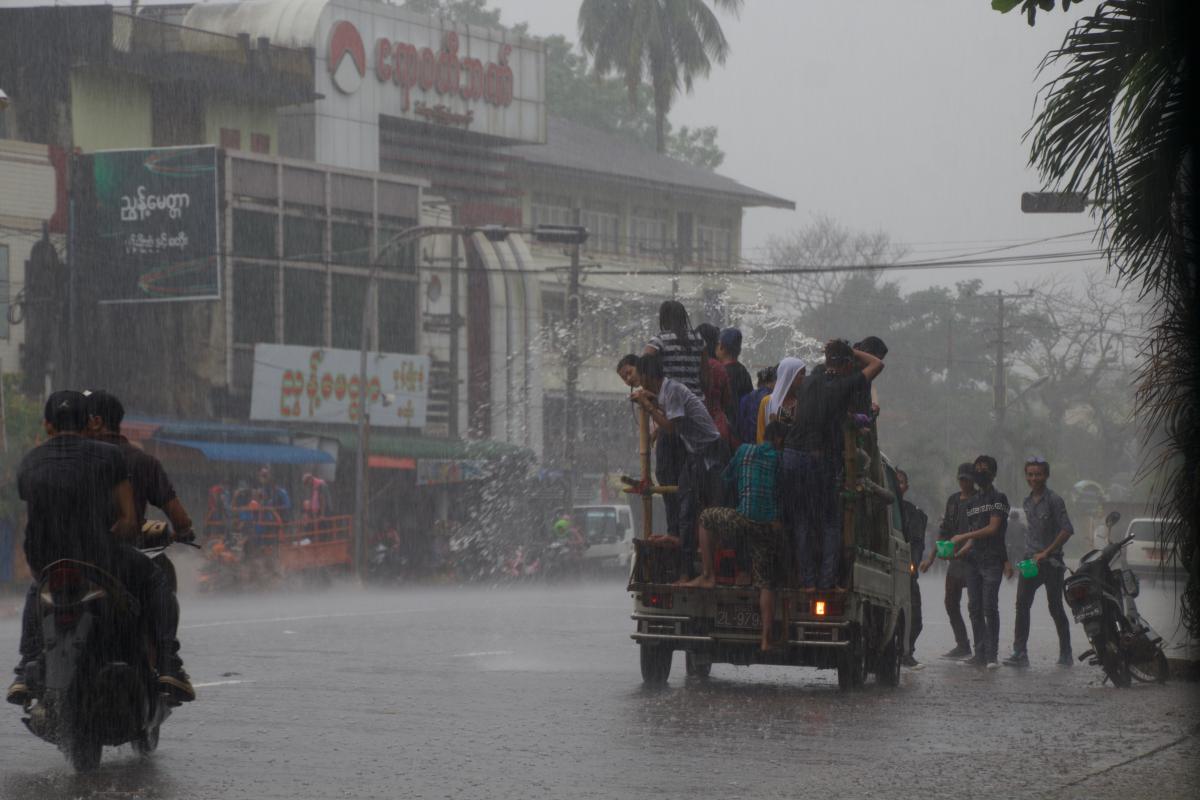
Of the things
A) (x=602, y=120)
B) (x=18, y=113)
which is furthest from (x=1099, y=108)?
(x=602, y=120)

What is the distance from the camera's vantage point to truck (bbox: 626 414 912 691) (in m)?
12.2

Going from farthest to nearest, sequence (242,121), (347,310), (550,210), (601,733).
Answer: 1. (550,210)
2. (242,121)
3. (347,310)
4. (601,733)

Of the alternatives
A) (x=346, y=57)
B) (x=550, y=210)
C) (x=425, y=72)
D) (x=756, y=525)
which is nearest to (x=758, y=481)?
(x=756, y=525)

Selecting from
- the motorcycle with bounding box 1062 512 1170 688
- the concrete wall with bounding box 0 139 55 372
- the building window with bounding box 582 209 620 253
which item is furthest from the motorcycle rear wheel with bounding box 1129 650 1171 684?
the building window with bounding box 582 209 620 253

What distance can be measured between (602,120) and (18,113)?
1573 inches

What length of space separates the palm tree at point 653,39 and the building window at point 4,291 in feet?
95.9

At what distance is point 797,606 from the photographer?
12.3 meters

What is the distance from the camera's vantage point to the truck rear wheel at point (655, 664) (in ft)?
42.1

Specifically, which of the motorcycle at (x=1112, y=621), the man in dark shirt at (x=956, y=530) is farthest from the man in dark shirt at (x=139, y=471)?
the man in dark shirt at (x=956, y=530)

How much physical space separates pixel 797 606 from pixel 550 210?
4632cm

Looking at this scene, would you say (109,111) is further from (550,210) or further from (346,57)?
(550,210)

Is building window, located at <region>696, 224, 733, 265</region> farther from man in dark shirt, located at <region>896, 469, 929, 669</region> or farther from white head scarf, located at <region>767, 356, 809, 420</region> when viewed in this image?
white head scarf, located at <region>767, 356, 809, 420</region>

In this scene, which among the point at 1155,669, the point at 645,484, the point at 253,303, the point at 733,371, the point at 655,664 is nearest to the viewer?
the point at 645,484

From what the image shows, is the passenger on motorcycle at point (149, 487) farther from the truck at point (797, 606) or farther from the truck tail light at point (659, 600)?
the truck tail light at point (659, 600)
